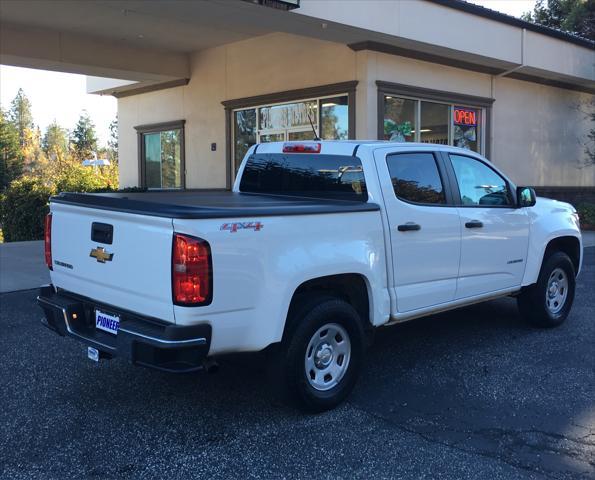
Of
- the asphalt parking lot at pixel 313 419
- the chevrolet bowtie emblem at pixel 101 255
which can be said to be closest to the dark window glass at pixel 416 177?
the asphalt parking lot at pixel 313 419

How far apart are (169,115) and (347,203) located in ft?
46.8

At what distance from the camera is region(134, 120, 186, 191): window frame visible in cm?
1730

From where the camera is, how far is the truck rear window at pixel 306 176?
16.1ft

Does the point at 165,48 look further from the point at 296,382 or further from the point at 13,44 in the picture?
the point at 296,382

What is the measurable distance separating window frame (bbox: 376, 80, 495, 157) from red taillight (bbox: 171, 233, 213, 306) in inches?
383

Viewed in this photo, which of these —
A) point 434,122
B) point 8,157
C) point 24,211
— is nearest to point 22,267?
point 24,211

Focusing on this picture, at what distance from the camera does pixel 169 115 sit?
58.2ft

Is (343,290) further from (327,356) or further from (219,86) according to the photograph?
(219,86)

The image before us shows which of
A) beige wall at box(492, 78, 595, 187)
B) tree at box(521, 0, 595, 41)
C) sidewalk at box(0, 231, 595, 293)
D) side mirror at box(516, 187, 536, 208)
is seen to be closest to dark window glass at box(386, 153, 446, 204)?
side mirror at box(516, 187, 536, 208)

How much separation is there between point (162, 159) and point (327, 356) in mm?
15160

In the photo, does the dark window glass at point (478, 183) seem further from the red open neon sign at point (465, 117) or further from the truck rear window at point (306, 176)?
the red open neon sign at point (465, 117)

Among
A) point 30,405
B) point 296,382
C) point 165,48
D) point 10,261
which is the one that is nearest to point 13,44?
point 165,48

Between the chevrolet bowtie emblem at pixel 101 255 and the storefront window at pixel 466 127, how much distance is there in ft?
39.1

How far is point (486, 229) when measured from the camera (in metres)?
5.58
